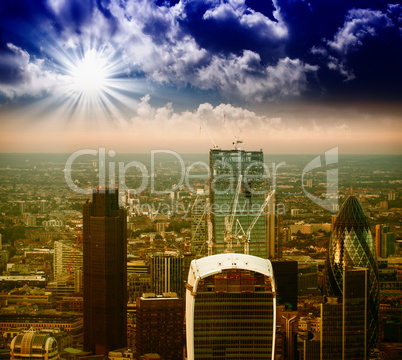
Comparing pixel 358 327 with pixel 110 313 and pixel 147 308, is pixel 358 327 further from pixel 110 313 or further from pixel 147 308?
pixel 110 313

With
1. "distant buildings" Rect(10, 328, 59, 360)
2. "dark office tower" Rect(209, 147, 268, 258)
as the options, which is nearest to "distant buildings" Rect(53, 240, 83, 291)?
"distant buildings" Rect(10, 328, 59, 360)

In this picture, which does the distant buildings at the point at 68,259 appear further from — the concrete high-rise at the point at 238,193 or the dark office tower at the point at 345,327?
the dark office tower at the point at 345,327

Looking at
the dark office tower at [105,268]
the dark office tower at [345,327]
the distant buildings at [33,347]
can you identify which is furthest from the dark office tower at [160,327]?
the dark office tower at [345,327]

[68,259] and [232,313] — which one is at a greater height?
[68,259]

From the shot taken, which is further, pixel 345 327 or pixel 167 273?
pixel 167 273

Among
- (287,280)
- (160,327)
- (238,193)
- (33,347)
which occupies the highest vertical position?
(238,193)

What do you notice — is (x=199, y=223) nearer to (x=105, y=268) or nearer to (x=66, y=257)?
(x=105, y=268)

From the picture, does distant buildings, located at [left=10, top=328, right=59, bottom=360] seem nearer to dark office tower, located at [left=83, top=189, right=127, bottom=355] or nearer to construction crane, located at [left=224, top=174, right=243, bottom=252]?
dark office tower, located at [left=83, top=189, right=127, bottom=355]

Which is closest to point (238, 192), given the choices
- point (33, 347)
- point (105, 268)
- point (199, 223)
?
point (199, 223)

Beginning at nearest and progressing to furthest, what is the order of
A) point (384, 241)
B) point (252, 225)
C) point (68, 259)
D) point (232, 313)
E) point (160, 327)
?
point (232, 313) < point (160, 327) < point (252, 225) < point (68, 259) < point (384, 241)
